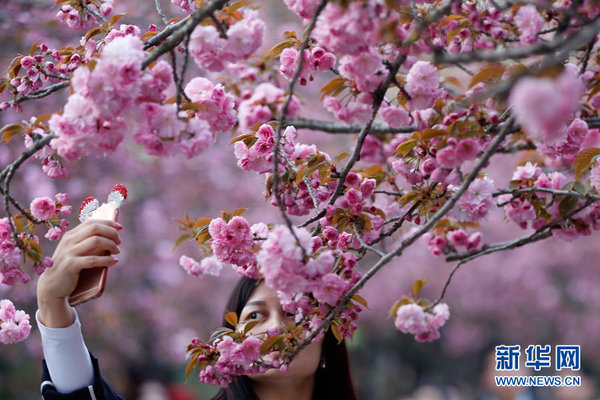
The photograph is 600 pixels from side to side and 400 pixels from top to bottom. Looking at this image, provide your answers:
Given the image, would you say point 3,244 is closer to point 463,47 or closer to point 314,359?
point 314,359

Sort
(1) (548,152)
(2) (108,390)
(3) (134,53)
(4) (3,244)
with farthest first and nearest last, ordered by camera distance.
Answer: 1. (1) (548,152)
2. (2) (108,390)
3. (4) (3,244)
4. (3) (134,53)

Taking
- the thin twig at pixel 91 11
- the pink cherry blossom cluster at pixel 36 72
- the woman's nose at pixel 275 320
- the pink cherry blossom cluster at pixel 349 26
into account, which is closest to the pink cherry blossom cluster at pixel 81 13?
the thin twig at pixel 91 11

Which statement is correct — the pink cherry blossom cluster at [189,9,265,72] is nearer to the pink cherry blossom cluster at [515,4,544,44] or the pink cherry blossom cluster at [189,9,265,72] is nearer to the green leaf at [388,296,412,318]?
the pink cherry blossom cluster at [515,4,544,44]

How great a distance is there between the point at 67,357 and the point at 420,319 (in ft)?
2.90

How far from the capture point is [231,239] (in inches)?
59.2

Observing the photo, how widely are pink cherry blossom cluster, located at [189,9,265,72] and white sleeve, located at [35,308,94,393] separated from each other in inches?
26.5

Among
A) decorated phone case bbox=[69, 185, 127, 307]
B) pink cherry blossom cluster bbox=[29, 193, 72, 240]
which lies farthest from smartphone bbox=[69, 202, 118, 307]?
pink cherry blossom cluster bbox=[29, 193, 72, 240]

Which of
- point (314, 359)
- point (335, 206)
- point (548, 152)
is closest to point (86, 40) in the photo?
point (335, 206)

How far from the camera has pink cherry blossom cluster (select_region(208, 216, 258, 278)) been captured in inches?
59.1

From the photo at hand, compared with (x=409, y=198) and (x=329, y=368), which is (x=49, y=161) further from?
(x=329, y=368)

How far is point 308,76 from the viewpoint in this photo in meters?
1.47

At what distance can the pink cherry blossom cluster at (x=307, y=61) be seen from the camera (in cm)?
141

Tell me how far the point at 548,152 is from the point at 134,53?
1.25 meters

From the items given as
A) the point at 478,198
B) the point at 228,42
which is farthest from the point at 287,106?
the point at 478,198
